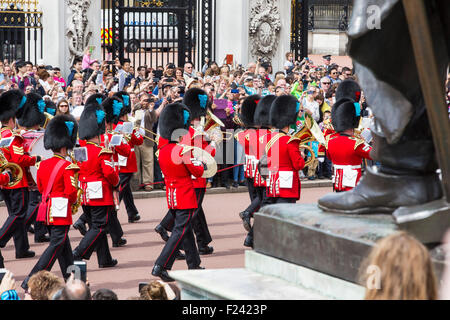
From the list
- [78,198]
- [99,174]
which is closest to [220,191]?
[99,174]

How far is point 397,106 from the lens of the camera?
4.59m

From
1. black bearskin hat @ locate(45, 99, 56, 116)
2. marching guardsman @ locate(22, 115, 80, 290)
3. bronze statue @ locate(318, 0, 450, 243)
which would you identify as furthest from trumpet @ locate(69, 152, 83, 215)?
bronze statue @ locate(318, 0, 450, 243)

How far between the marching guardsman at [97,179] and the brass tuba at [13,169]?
2.20 ft

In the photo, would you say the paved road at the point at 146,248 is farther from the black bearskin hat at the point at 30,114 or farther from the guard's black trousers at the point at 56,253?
the black bearskin hat at the point at 30,114

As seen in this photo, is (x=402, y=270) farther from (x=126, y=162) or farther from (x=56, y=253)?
(x=126, y=162)

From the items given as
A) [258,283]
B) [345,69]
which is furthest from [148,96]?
[258,283]

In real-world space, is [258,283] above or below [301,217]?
below

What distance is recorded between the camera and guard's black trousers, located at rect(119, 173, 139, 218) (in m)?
11.3

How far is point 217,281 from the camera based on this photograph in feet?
15.3

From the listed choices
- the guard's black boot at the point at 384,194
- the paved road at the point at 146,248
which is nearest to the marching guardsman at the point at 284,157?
the paved road at the point at 146,248

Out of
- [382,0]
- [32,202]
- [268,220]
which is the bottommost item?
[32,202]

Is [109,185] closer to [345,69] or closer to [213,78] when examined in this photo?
[213,78]

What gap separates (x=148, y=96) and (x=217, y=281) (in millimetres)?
9031

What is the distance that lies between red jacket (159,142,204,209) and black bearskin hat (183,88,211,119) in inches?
65.9
